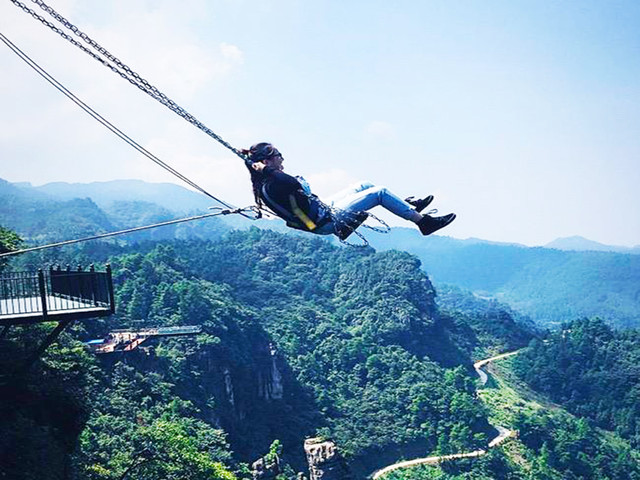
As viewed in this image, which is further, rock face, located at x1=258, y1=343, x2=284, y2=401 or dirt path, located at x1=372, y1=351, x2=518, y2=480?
rock face, located at x1=258, y1=343, x2=284, y2=401

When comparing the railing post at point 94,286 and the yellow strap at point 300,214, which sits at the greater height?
the yellow strap at point 300,214

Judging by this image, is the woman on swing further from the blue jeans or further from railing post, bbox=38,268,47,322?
railing post, bbox=38,268,47,322

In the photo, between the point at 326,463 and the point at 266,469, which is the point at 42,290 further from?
the point at 326,463

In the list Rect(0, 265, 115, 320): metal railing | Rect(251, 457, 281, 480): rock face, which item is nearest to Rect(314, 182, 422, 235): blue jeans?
Rect(0, 265, 115, 320): metal railing

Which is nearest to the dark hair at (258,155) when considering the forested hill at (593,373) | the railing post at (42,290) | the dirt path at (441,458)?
the railing post at (42,290)

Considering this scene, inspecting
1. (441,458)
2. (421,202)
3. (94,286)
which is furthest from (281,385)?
(421,202)

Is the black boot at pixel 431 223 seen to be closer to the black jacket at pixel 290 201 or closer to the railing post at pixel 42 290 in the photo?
the black jacket at pixel 290 201

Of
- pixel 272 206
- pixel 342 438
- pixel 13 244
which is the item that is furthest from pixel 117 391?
pixel 272 206
